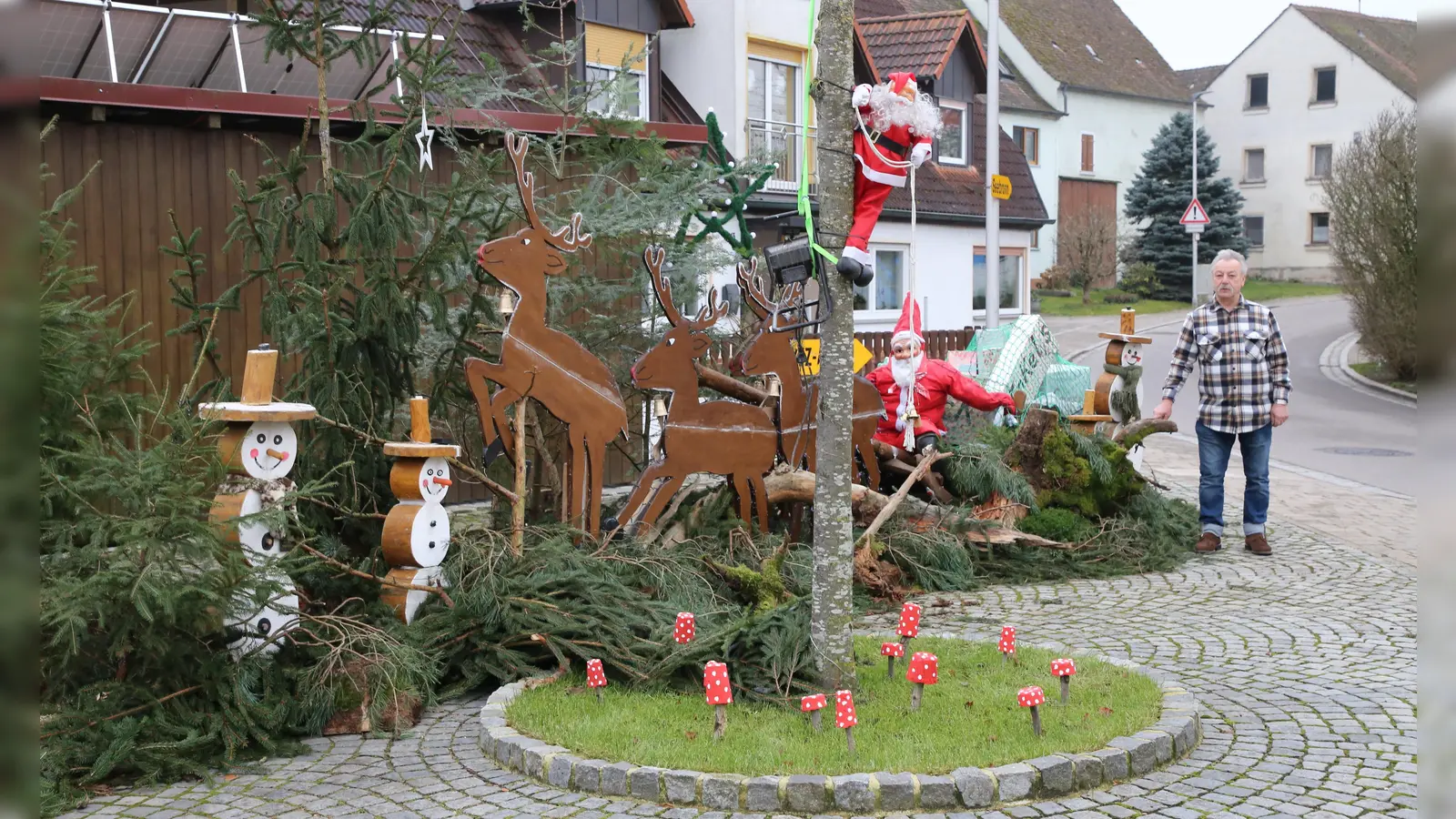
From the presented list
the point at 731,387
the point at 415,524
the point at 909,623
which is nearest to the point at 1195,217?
the point at 731,387

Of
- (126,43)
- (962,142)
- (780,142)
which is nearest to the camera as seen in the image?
(126,43)

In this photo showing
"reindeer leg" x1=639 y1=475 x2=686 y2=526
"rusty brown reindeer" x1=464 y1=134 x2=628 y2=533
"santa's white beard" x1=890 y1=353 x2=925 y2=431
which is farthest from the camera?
"santa's white beard" x1=890 y1=353 x2=925 y2=431

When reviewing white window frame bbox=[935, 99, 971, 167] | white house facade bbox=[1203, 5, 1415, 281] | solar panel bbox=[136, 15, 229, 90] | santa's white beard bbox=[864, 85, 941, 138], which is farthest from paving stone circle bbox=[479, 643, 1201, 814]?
white house facade bbox=[1203, 5, 1415, 281]

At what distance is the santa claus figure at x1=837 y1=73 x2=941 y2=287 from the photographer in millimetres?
5906

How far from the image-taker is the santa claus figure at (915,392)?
1045 centimetres

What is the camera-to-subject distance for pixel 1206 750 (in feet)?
18.0

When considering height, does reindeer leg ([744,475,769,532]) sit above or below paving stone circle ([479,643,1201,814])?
above

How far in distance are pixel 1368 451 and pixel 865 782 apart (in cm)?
1589

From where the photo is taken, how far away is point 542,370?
8.34m

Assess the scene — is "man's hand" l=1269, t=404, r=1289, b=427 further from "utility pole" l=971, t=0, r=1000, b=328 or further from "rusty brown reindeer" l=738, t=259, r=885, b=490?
"utility pole" l=971, t=0, r=1000, b=328

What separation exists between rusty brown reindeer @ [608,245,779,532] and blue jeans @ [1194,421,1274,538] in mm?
3720

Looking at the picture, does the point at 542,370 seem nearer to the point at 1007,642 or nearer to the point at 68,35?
the point at 1007,642

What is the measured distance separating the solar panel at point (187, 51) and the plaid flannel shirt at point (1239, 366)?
28.4 ft

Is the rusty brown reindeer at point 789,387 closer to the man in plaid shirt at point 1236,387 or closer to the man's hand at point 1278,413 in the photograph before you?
the man in plaid shirt at point 1236,387
